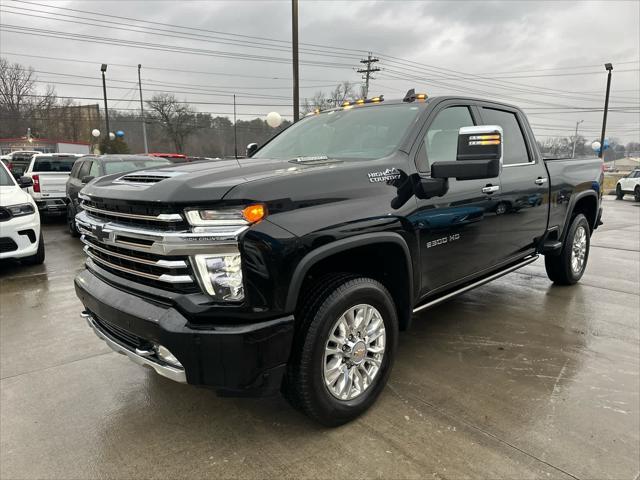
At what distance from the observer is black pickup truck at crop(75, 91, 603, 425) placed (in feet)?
6.94

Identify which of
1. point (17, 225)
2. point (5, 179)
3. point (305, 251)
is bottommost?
point (17, 225)

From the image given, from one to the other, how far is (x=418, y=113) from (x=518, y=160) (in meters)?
1.56

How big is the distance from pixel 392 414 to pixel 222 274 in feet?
4.76

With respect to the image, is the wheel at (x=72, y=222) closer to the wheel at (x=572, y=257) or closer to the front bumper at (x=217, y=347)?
the front bumper at (x=217, y=347)

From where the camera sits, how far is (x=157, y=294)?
7.50 feet

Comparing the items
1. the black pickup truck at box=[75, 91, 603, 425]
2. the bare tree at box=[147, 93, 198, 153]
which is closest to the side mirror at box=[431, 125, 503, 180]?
the black pickup truck at box=[75, 91, 603, 425]

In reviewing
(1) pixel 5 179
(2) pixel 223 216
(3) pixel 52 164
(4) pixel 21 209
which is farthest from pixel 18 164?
(2) pixel 223 216

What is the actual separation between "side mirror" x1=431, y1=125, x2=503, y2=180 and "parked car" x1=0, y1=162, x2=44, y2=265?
5817 millimetres

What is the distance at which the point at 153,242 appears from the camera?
2215 millimetres

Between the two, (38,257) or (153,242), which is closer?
(153,242)

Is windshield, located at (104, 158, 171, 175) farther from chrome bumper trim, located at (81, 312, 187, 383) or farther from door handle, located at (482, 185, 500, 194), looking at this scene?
door handle, located at (482, 185, 500, 194)

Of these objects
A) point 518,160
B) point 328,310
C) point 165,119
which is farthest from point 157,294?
point 165,119

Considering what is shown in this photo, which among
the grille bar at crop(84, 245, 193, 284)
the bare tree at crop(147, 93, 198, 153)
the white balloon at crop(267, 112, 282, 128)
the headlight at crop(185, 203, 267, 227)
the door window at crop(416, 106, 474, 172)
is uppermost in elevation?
the bare tree at crop(147, 93, 198, 153)

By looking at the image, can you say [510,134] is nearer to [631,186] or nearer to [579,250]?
[579,250]
